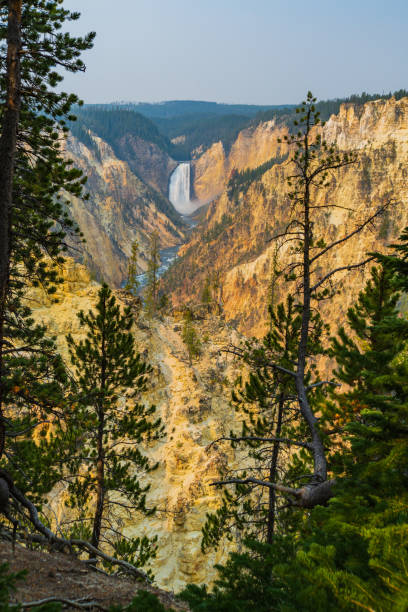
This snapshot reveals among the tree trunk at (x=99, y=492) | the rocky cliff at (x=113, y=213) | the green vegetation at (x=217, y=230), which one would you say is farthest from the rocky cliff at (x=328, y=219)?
the tree trunk at (x=99, y=492)

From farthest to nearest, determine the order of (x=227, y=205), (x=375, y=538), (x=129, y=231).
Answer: (x=129, y=231), (x=227, y=205), (x=375, y=538)

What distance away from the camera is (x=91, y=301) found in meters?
30.7

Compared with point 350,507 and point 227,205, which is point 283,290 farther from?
point 350,507

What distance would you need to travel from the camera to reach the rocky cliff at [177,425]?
1780 cm

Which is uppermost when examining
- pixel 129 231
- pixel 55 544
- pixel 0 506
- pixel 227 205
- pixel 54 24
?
pixel 227 205

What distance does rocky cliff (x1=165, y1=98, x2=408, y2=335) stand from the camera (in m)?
74.7

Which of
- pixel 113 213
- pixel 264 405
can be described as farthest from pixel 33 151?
pixel 113 213

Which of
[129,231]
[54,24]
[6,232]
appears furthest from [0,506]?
[129,231]

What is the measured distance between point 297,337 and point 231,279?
90.2 m

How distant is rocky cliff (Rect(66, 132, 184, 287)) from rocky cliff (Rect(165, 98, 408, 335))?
87.6 feet

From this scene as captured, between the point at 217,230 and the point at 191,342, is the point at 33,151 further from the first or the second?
the point at 217,230

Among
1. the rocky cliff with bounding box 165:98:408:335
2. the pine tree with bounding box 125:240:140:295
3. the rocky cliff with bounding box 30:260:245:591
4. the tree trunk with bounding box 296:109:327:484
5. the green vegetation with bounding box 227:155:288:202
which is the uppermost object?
the green vegetation with bounding box 227:155:288:202

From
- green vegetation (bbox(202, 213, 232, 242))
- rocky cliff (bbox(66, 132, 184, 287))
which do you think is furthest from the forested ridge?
green vegetation (bbox(202, 213, 232, 242))

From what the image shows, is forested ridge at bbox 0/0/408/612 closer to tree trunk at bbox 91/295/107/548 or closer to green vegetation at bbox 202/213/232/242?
tree trunk at bbox 91/295/107/548
